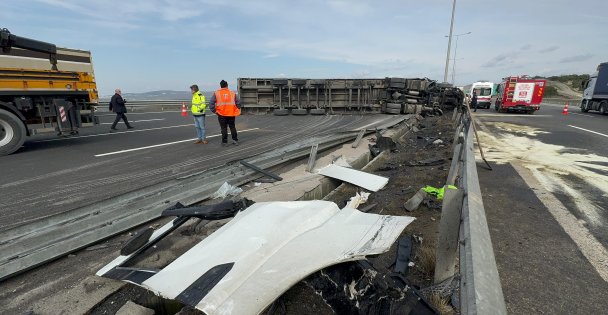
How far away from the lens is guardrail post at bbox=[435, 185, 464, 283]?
194 cm

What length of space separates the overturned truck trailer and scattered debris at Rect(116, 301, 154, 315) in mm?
15200

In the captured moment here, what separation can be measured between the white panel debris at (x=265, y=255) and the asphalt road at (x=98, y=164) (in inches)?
126

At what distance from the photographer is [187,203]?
4043mm

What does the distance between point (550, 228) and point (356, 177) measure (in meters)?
2.63

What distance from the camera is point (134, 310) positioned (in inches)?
82.9

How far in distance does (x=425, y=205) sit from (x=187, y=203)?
321cm

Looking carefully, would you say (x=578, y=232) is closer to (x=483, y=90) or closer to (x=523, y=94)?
(x=523, y=94)

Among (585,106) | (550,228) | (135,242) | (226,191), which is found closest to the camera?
(135,242)

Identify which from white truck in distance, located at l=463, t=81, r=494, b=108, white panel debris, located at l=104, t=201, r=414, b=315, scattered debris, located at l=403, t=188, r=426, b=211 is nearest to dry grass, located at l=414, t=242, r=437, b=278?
white panel debris, located at l=104, t=201, r=414, b=315

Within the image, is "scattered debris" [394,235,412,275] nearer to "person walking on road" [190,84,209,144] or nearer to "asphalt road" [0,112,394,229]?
"asphalt road" [0,112,394,229]

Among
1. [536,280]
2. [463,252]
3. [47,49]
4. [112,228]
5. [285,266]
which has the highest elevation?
[47,49]

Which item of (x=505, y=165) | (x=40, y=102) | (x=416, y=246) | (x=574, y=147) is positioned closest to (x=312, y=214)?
(x=416, y=246)

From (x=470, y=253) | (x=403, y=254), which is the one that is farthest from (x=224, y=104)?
(x=470, y=253)

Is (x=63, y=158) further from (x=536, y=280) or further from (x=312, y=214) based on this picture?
(x=536, y=280)
